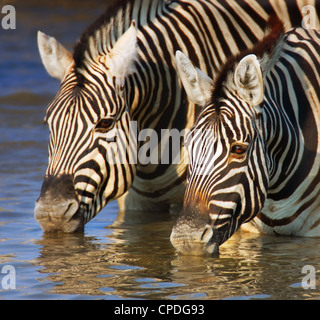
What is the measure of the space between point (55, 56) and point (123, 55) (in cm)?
70

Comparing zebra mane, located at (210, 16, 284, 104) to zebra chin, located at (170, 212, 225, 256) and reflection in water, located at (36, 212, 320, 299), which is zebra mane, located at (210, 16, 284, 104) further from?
reflection in water, located at (36, 212, 320, 299)

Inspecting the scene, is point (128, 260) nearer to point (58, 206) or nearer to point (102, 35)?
point (58, 206)

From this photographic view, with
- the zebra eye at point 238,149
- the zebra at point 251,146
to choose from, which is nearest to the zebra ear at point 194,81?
the zebra at point 251,146

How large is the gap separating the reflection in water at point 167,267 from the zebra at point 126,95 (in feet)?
1.42

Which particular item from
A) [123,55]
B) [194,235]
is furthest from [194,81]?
[194,235]

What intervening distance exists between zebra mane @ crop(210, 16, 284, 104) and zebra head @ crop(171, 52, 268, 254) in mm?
11

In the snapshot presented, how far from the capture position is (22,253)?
279 inches

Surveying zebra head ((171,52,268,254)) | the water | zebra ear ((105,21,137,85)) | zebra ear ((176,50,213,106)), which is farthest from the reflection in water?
zebra ear ((105,21,137,85))

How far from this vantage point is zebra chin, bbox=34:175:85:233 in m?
7.15

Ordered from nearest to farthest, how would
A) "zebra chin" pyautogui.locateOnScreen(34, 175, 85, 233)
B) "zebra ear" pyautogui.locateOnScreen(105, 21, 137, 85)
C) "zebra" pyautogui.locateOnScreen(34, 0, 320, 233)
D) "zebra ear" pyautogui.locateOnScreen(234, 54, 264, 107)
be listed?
1. "zebra ear" pyautogui.locateOnScreen(234, 54, 264, 107)
2. "zebra chin" pyautogui.locateOnScreen(34, 175, 85, 233)
3. "zebra" pyautogui.locateOnScreen(34, 0, 320, 233)
4. "zebra ear" pyautogui.locateOnScreen(105, 21, 137, 85)

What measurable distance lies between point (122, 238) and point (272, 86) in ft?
7.00
